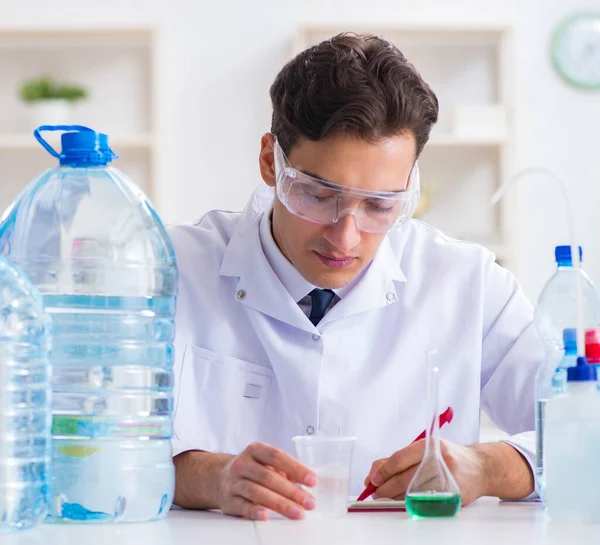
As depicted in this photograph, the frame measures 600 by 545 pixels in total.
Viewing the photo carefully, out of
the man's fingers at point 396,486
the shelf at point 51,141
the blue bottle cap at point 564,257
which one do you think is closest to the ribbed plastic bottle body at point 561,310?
the blue bottle cap at point 564,257

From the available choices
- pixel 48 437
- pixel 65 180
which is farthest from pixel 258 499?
pixel 65 180

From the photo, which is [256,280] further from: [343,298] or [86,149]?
[86,149]

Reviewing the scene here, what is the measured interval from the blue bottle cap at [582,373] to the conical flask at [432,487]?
0.16 metres

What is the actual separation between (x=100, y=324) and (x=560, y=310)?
3.93 ft

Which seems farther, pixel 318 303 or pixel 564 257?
pixel 318 303

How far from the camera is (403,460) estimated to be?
1.40 m

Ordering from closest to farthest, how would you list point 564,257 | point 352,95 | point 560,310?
point 564,257, point 352,95, point 560,310

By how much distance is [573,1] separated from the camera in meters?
4.37

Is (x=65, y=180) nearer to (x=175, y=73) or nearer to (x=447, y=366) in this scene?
(x=447, y=366)

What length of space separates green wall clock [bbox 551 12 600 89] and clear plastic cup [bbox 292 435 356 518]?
3.37m

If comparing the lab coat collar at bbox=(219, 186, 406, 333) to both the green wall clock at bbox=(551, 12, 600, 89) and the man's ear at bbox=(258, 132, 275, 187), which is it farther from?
the green wall clock at bbox=(551, 12, 600, 89)

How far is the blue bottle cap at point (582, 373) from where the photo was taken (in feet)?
4.01

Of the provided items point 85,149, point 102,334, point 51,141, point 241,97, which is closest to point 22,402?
point 102,334

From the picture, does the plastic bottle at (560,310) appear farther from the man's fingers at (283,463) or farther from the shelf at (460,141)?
the shelf at (460,141)
